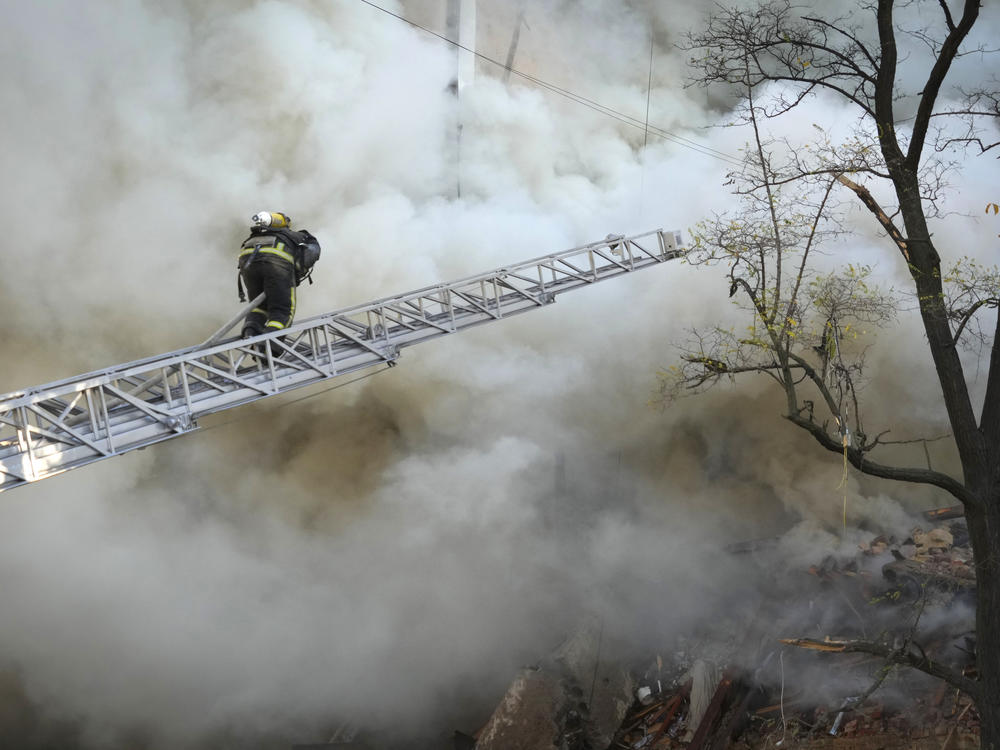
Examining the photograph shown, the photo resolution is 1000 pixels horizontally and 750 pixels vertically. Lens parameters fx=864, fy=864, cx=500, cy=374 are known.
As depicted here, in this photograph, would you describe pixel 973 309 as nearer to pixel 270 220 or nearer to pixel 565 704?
pixel 270 220

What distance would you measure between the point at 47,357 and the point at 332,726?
6.70 metres

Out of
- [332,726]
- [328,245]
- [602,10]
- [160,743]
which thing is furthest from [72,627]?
[602,10]

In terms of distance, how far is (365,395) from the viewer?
1445 cm

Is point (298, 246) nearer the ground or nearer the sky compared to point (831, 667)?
nearer the sky

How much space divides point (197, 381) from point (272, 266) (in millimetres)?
1413

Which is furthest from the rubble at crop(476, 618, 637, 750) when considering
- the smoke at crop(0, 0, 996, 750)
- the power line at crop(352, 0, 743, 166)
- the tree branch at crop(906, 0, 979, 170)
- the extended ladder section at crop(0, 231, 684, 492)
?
the power line at crop(352, 0, 743, 166)

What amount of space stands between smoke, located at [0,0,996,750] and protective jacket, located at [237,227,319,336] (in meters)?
5.03

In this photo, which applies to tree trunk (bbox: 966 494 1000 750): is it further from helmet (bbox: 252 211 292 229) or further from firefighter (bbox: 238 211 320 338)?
helmet (bbox: 252 211 292 229)

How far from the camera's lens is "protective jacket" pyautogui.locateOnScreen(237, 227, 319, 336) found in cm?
833

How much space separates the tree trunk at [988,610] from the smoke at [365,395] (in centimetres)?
555

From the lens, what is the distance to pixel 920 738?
9.42 m

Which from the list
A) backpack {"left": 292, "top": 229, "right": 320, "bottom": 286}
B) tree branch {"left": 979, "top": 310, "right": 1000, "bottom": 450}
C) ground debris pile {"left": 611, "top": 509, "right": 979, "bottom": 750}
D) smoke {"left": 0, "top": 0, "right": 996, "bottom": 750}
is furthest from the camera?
smoke {"left": 0, "top": 0, "right": 996, "bottom": 750}

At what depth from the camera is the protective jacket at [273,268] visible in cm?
833

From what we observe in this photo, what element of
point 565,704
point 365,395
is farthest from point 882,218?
point 365,395
